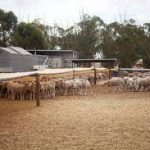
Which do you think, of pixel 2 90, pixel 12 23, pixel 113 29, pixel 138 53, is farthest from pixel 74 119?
pixel 113 29

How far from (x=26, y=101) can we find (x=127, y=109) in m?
5.29

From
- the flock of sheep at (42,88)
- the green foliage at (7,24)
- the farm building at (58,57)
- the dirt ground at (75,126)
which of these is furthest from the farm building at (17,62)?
the dirt ground at (75,126)

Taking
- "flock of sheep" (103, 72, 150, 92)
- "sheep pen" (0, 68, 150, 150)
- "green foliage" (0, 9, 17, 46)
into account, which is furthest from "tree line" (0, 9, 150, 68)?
"sheep pen" (0, 68, 150, 150)

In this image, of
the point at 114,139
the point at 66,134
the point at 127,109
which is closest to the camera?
the point at 114,139

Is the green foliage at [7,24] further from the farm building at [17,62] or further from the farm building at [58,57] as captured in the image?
the farm building at [17,62]

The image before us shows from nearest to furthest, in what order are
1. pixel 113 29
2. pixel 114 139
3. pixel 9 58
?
1. pixel 114 139
2. pixel 9 58
3. pixel 113 29

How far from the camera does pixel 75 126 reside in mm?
11547

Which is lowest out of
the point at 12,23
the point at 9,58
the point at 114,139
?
the point at 114,139

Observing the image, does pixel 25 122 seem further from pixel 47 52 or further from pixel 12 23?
pixel 47 52

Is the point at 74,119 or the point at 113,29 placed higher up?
the point at 113,29

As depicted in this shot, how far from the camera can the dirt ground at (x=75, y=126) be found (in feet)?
30.4

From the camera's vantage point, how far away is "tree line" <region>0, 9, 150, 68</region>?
191 feet

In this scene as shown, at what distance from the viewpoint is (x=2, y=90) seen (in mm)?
20938

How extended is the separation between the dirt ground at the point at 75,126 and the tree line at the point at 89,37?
3535 cm
